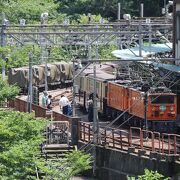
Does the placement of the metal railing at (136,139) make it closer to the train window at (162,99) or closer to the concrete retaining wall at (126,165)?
the concrete retaining wall at (126,165)

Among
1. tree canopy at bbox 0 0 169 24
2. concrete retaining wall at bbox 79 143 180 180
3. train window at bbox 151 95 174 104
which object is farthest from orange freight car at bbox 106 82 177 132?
tree canopy at bbox 0 0 169 24

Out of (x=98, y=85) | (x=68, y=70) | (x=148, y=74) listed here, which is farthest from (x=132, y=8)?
(x=148, y=74)

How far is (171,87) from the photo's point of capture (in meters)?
45.6

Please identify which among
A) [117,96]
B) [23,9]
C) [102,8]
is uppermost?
[23,9]

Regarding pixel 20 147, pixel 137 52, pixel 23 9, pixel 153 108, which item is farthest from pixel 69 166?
pixel 23 9

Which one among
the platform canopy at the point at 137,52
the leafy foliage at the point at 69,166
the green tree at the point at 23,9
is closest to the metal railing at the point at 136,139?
the leafy foliage at the point at 69,166

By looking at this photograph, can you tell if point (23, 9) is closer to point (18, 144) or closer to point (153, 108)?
point (153, 108)

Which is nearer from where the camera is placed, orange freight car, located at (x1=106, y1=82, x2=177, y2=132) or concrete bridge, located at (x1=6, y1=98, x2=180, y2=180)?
concrete bridge, located at (x1=6, y1=98, x2=180, y2=180)

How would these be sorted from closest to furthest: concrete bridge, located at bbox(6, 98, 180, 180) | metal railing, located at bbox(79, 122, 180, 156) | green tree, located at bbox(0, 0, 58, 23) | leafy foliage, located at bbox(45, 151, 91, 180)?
leafy foliage, located at bbox(45, 151, 91, 180) < concrete bridge, located at bbox(6, 98, 180, 180) < metal railing, located at bbox(79, 122, 180, 156) < green tree, located at bbox(0, 0, 58, 23)

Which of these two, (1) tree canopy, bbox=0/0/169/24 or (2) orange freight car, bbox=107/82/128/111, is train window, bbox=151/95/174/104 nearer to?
(2) orange freight car, bbox=107/82/128/111

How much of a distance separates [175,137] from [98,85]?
14733 millimetres

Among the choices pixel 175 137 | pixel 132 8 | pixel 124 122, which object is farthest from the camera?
pixel 132 8

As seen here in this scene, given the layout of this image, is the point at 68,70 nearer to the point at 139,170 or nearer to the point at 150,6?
the point at 150,6

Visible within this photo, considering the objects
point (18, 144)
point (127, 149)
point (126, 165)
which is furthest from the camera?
point (127, 149)
